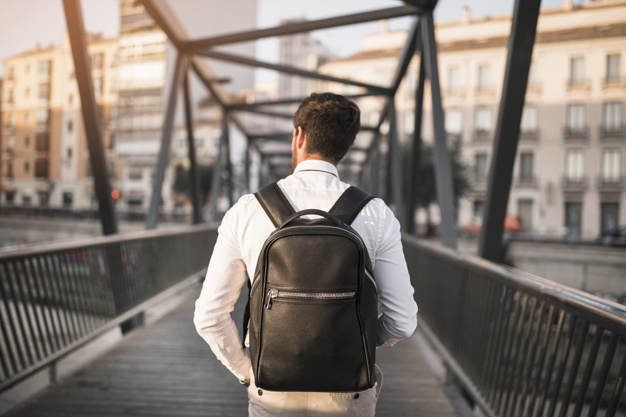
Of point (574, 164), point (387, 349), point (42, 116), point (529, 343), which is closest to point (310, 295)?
point (529, 343)

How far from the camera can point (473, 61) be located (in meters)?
22.0

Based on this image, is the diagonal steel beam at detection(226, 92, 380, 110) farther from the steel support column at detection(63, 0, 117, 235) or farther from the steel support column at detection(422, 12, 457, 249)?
the steel support column at detection(63, 0, 117, 235)

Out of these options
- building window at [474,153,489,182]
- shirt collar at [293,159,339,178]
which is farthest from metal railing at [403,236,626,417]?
building window at [474,153,489,182]

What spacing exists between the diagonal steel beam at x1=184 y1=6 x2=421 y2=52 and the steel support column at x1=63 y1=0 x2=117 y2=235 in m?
3.12

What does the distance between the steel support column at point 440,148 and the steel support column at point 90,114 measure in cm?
363

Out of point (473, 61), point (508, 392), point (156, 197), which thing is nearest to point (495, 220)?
point (508, 392)

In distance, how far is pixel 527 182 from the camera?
34.8 m

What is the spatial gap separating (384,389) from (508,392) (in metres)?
1.28

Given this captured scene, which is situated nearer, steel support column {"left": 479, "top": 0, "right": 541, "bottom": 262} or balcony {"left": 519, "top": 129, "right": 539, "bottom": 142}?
steel support column {"left": 479, "top": 0, "right": 541, "bottom": 262}

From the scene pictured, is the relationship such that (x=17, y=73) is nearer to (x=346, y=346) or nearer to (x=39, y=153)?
(x=39, y=153)

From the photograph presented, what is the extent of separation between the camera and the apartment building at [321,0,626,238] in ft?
17.0

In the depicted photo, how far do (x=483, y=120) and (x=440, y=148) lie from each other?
3236 cm

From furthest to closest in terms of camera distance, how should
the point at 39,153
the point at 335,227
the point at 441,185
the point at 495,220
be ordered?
the point at 39,153
the point at 441,185
the point at 495,220
the point at 335,227

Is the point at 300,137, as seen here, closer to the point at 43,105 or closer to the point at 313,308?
the point at 313,308
